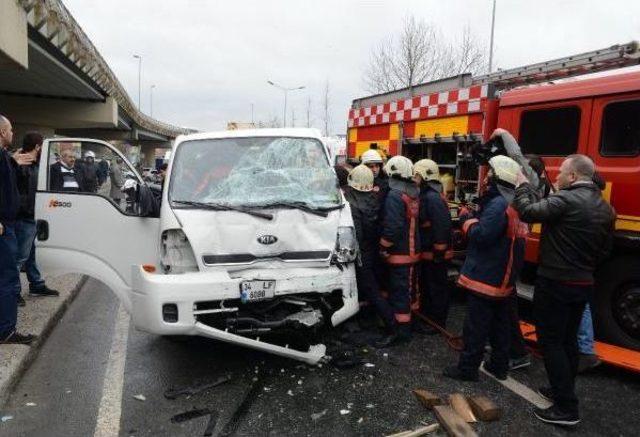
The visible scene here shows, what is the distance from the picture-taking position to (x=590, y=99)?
4727 mm

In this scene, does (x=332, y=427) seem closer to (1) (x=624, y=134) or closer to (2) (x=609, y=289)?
(2) (x=609, y=289)

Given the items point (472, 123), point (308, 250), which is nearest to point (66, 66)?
point (472, 123)

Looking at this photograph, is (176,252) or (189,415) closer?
(189,415)

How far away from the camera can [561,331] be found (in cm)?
328

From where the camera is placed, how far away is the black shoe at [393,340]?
448cm

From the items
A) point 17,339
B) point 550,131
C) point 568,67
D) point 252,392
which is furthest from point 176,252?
point 568,67

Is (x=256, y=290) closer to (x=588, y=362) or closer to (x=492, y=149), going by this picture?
(x=492, y=149)

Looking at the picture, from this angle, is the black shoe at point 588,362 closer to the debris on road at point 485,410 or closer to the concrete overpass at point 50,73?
the debris on road at point 485,410

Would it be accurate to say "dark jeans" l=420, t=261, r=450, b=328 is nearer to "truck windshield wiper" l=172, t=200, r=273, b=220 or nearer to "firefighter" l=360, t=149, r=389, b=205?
"firefighter" l=360, t=149, r=389, b=205

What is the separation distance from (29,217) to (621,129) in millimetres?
5585

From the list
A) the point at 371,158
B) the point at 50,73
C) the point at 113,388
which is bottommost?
the point at 113,388

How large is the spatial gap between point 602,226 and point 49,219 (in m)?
4.03

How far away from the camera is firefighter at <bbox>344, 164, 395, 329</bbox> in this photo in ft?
15.2

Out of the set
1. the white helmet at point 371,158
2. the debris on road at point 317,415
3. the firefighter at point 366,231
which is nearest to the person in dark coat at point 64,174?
the firefighter at point 366,231
